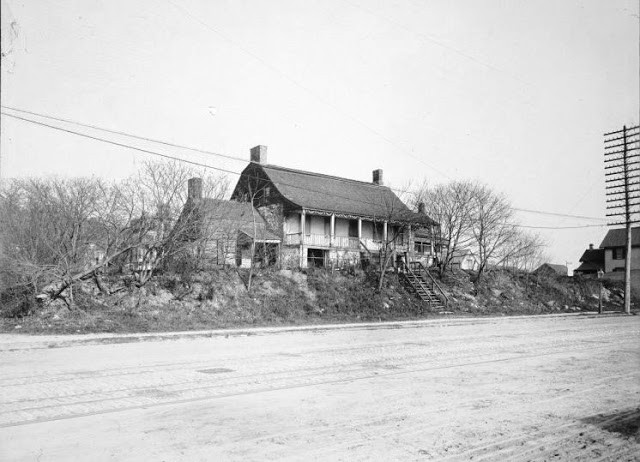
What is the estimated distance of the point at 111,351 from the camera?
44.3 ft

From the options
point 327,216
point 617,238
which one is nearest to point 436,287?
point 327,216

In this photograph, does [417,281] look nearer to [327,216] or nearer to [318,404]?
[327,216]

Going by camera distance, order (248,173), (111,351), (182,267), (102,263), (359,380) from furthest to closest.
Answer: (248,173), (182,267), (102,263), (111,351), (359,380)

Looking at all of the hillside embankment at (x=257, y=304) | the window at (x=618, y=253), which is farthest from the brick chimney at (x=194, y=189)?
the window at (x=618, y=253)

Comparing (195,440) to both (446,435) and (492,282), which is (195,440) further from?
(492,282)

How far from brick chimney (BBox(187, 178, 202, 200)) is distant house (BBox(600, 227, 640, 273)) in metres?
63.1

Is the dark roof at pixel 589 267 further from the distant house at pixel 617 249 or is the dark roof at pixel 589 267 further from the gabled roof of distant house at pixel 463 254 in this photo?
the gabled roof of distant house at pixel 463 254

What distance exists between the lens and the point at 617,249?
6975 cm

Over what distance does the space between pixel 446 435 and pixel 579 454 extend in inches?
53.3

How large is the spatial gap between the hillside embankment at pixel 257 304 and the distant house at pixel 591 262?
142ft


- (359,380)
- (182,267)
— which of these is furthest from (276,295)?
(359,380)

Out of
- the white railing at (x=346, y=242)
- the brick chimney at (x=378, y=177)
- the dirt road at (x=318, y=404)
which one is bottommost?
the dirt road at (x=318, y=404)

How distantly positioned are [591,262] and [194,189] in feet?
234

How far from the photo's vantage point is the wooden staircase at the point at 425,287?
30953 millimetres
